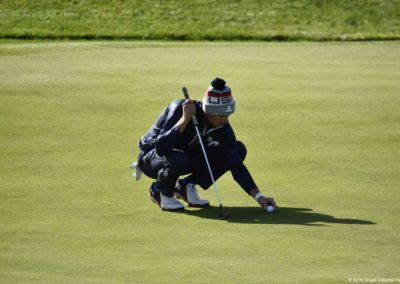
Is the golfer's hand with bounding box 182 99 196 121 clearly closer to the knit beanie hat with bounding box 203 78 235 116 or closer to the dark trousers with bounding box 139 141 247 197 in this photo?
the knit beanie hat with bounding box 203 78 235 116

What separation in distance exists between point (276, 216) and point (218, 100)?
124cm

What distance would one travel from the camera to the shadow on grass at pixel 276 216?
1027 cm

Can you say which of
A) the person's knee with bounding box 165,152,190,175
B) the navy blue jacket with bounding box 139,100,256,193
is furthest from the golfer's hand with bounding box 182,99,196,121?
the person's knee with bounding box 165,152,190,175

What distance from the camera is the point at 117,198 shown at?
11266mm

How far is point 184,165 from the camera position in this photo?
1070cm

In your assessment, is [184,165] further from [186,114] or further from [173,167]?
[186,114]

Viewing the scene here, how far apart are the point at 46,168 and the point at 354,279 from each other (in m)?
5.24

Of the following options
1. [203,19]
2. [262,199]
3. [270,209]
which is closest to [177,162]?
[262,199]

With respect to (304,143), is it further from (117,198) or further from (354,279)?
(354,279)

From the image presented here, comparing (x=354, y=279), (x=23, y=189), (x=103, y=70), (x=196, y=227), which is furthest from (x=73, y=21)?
(x=354, y=279)

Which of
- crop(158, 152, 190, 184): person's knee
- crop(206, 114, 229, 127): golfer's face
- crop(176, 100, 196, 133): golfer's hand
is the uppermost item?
crop(176, 100, 196, 133): golfer's hand

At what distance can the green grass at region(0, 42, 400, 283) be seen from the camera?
29.1 ft

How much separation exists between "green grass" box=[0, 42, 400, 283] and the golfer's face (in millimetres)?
866

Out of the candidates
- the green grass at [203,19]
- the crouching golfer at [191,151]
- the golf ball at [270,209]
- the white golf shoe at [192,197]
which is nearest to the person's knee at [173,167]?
the crouching golfer at [191,151]
